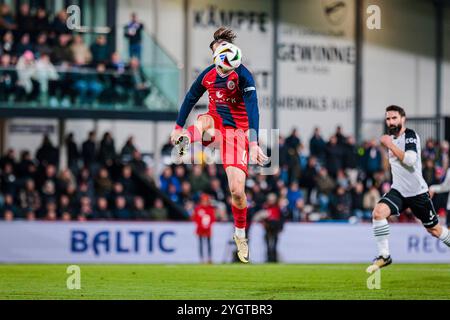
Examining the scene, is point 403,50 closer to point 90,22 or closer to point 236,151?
point 90,22

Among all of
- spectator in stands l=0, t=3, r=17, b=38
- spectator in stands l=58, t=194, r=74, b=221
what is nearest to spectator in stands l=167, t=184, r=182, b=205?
spectator in stands l=58, t=194, r=74, b=221

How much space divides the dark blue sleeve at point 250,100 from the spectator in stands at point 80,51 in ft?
49.1

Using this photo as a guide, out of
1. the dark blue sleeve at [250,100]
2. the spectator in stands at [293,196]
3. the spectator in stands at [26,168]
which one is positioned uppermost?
the dark blue sleeve at [250,100]

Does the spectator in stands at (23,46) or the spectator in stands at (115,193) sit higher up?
the spectator in stands at (23,46)

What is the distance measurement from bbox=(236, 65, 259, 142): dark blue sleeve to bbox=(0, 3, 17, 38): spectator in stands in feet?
52.2

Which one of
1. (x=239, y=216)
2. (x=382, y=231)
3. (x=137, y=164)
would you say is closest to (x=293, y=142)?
(x=137, y=164)

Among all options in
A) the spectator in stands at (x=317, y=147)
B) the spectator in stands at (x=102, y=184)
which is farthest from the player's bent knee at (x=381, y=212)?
the spectator in stands at (x=317, y=147)

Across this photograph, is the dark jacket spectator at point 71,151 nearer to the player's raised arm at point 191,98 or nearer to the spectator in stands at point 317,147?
the spectator in stands at point 317,147

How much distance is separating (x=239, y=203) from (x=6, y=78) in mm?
14776

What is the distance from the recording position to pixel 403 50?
40031 mm

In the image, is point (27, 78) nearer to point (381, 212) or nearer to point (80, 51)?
point (80, 51)

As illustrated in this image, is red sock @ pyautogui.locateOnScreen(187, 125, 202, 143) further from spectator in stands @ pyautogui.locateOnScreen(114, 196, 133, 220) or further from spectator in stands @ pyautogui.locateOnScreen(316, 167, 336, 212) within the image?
spectator in stands @ pyautogui.locateOnScreen(316, 167, 336, 212)

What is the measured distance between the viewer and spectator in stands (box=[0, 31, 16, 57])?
27.7 meters

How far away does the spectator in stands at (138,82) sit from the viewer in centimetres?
2856
